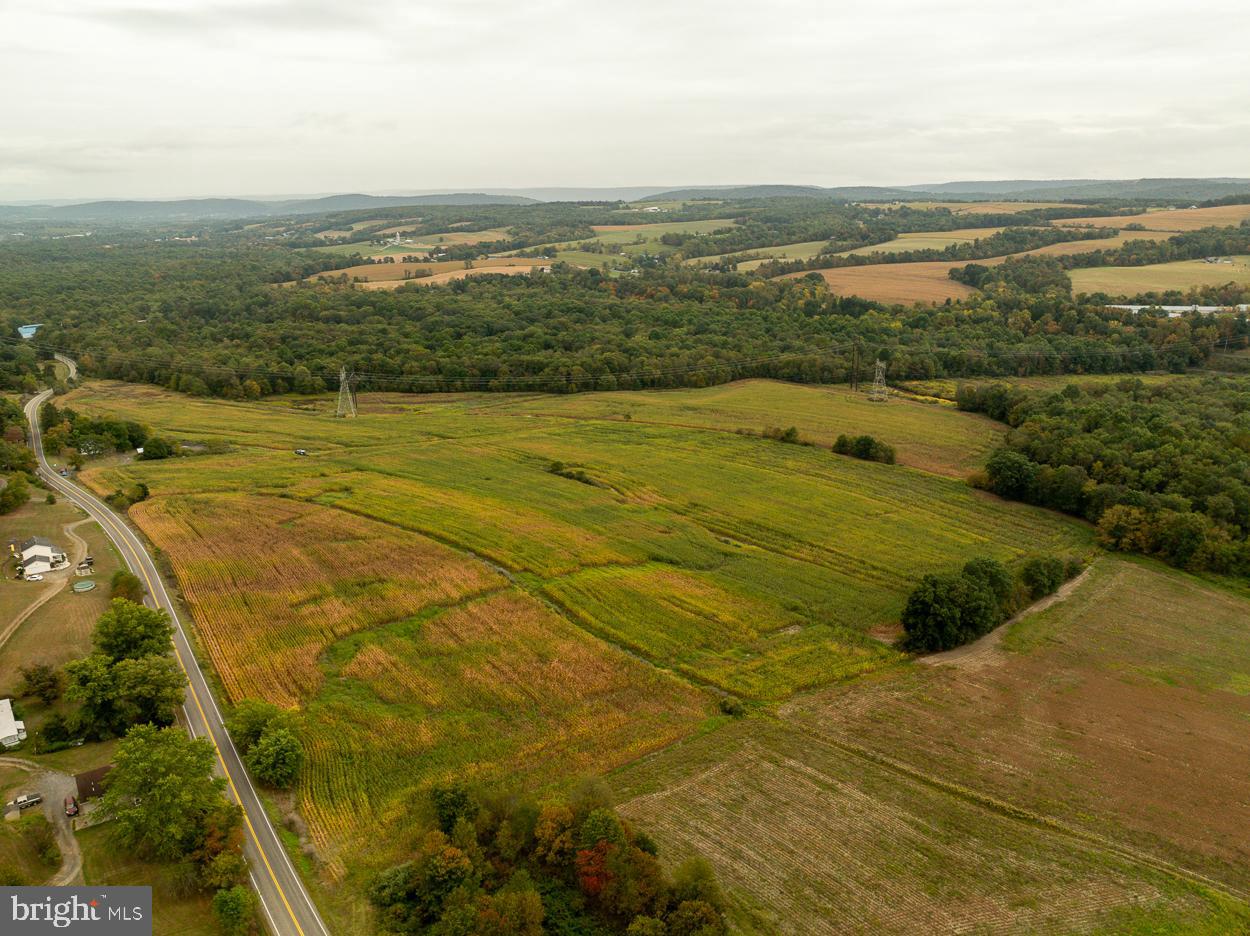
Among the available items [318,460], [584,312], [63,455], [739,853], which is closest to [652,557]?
[739,853]

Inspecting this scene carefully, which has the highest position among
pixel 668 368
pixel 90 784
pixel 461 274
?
pixel 461 274

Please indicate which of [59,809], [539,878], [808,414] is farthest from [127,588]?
[808,414]

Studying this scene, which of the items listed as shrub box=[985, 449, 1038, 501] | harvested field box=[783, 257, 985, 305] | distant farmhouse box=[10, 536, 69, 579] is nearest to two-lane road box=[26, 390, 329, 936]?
distant farmhouse box=[10, 536, 69, 579]

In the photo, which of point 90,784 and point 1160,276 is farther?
point 1160,276

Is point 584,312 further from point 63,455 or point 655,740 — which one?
point 655,740

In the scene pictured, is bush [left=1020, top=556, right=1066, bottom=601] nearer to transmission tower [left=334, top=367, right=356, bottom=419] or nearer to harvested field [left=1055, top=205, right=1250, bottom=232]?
transmission tower [left=334, top=367, right=356, bottom=419]

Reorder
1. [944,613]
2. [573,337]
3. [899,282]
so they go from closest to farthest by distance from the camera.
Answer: [944,613] < [573,337] < [899,282]

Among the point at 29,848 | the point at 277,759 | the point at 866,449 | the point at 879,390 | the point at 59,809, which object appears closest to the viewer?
the point at 29,848

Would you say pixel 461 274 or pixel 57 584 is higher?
pixel 461 274

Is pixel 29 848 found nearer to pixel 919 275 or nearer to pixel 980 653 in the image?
pixel 980 653
